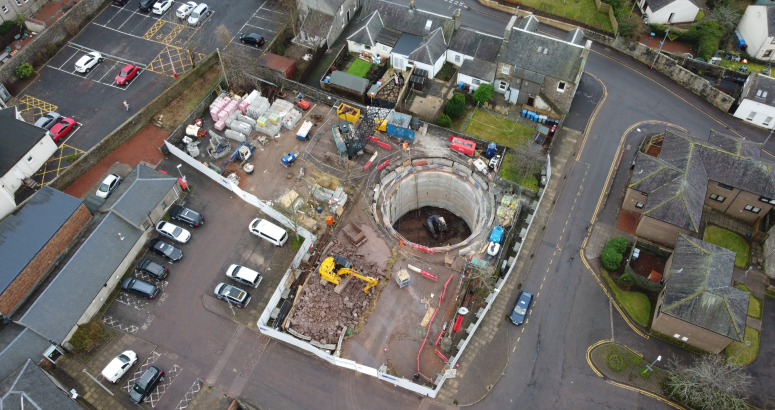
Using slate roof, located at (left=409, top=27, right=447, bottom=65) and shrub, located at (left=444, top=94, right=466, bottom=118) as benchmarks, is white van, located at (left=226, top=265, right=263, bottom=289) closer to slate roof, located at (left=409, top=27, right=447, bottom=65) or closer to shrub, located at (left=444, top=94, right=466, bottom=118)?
shrub, located at (left=444, top=94, right=466, bottom=118)

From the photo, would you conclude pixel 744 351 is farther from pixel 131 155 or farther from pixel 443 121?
pixel 131 155

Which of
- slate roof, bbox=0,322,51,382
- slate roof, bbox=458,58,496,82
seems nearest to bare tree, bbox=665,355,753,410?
slate roof, bbox=458,58,496,82

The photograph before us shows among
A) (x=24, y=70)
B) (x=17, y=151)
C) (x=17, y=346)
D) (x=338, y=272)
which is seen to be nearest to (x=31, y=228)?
(x=17, y=151)

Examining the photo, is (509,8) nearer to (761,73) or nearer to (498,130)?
(498,130)

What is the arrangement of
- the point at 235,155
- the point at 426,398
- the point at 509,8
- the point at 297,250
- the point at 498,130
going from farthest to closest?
the point at 509,8, the point at 498,130, the point at 235,155, the point at 297,250, the point at 426,398

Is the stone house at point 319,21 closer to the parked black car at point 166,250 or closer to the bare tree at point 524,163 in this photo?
the bare tree at point 524,163

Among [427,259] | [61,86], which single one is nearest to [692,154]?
[427,259]
